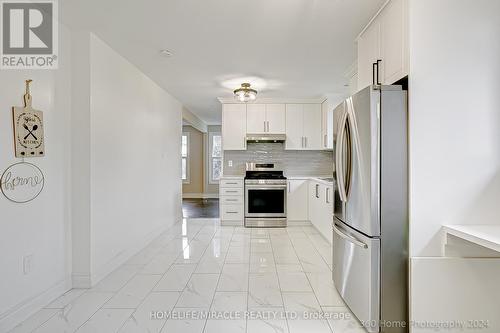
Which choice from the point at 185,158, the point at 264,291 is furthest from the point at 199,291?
the point at 185,158

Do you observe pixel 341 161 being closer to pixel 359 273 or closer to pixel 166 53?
pixel 359 273

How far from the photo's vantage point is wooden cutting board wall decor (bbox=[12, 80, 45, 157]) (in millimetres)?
2082

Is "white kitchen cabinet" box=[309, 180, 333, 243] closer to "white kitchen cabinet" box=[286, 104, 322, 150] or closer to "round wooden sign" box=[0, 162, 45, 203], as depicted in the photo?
"white kitchen cabinet" box=[286, 104, 322, 150]

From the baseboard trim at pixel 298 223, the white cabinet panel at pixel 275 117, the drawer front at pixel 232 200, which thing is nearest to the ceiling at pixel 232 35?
the white cabinet panel at pixel 275 117

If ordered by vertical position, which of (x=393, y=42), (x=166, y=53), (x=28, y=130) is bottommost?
(x=28, y=130)

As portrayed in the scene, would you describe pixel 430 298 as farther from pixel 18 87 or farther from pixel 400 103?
pixel 18 87

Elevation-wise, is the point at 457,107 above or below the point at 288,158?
above

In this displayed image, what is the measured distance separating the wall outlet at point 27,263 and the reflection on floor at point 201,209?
12.8ft

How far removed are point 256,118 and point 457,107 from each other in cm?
395

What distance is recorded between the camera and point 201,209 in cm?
711

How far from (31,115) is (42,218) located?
2.68ft

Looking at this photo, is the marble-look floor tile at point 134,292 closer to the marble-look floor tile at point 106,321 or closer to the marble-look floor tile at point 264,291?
the marble-look floor tile at point 106,321

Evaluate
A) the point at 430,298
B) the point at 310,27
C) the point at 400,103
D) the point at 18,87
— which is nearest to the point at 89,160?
the point at 18,87

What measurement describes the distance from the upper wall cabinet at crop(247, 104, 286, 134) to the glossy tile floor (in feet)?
7.94
